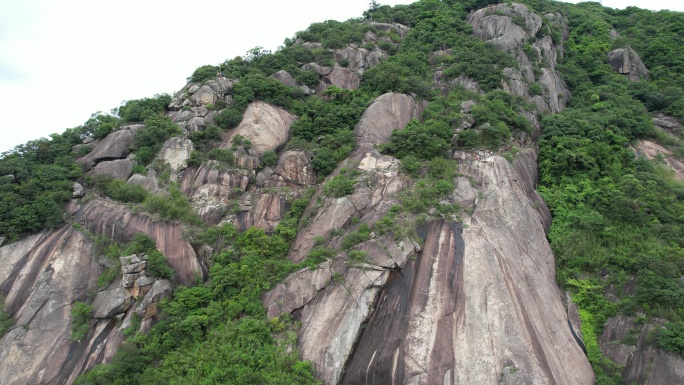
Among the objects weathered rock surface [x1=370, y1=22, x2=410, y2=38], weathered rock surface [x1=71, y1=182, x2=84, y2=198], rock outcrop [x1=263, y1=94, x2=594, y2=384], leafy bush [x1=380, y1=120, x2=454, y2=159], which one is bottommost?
rock outcrop [x1=263, y1=94, x2=594, y2=384]

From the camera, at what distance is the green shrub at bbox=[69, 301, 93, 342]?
722 inches

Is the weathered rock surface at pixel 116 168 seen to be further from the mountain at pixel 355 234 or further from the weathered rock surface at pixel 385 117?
the weathered rock surface at pixel 385 117

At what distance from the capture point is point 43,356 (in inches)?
700

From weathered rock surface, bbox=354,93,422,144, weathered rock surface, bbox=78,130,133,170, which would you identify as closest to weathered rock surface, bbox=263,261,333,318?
weathered rock surface, bbox=354,93,422,144

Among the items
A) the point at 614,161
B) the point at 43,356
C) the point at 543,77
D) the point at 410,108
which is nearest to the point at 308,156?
the point at 410,108

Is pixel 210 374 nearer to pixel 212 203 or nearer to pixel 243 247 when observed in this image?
pixel 243 247

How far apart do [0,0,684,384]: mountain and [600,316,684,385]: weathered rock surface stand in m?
0.07

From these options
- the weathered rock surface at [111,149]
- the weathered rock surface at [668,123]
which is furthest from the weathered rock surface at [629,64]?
the weathered rock surface at [111,149]

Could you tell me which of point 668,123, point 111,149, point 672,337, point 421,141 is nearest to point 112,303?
point 111,149

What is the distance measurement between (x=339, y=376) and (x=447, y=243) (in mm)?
8556

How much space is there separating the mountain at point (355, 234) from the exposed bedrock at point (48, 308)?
0.10 meters

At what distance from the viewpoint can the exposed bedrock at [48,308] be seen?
57.2ft

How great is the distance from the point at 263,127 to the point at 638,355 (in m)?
26.0

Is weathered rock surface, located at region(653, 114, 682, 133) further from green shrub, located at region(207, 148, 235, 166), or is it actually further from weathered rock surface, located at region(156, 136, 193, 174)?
weathered rock surface, located at region(156, 136, 193, 174)
